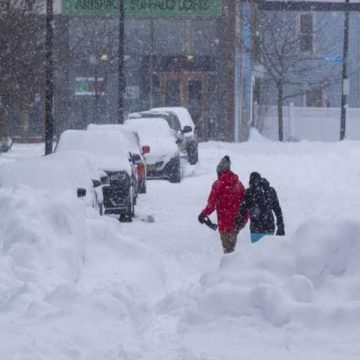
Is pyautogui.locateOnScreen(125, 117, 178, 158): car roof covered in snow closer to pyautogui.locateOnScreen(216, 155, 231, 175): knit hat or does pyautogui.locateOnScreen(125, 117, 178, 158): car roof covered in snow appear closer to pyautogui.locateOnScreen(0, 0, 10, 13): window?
pyautogui.locateOnScreen(0, 0, 10, 13): window

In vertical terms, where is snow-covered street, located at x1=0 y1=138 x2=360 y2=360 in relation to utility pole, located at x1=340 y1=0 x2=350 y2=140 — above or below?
below

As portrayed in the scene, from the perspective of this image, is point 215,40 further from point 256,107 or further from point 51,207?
point 51,207

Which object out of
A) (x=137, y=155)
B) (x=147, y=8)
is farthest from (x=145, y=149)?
(x=147, y=8)

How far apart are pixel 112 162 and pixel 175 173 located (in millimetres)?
7159

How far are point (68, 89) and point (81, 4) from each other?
4.54m

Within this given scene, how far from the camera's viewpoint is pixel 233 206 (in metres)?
13.0

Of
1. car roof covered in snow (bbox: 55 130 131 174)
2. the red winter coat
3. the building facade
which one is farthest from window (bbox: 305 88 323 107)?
the red winter coat

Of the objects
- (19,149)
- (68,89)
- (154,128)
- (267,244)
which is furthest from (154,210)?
(68,89)

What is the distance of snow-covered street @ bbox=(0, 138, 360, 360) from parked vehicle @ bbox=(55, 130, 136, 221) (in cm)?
405

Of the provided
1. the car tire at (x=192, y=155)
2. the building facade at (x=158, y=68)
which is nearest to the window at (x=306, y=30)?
the building facade at (x=158, y=68)

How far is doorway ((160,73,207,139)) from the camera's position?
146 ft

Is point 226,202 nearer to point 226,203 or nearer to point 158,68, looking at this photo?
point 226,203

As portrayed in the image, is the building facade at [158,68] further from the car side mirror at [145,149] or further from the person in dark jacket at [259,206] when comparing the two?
the person in dark jacket at [259,206]

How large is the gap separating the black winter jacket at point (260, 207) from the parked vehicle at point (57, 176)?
332cm
